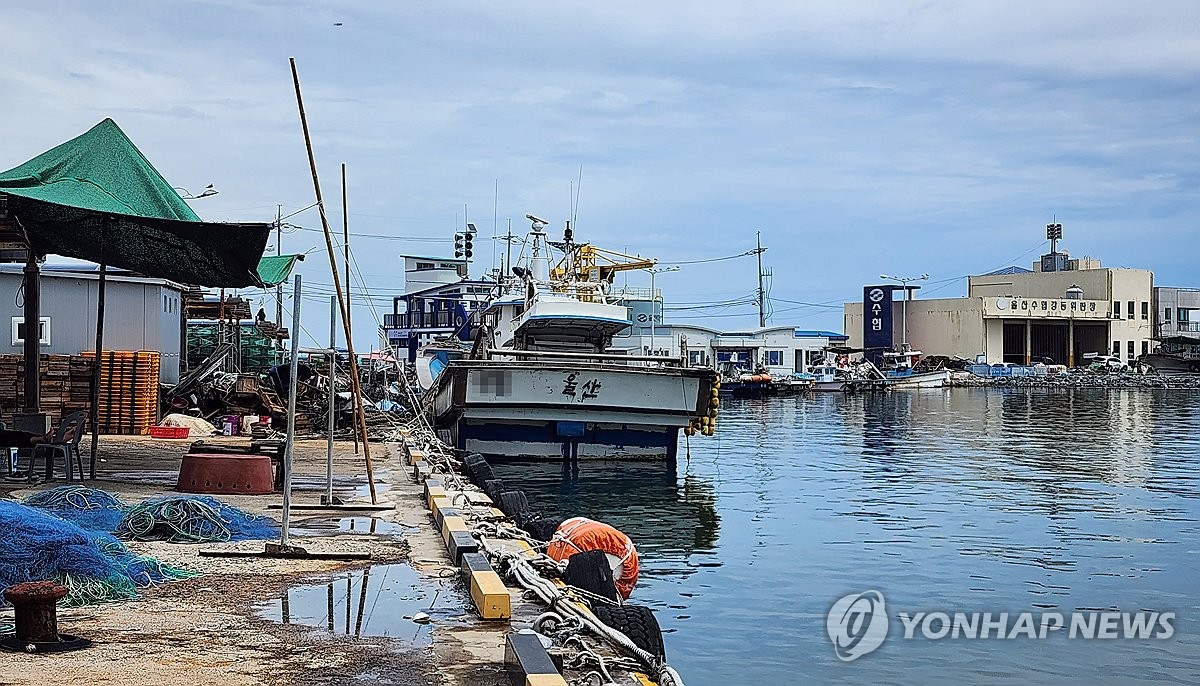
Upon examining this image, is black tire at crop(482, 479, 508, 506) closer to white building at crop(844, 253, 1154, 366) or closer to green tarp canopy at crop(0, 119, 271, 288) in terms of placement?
green tarp canopy at crop(0, 119, 271, 288)

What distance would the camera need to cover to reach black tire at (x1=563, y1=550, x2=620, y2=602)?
820cm

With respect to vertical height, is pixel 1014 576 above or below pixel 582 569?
below

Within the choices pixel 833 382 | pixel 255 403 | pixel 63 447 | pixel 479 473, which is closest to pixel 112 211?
pixel 63 447

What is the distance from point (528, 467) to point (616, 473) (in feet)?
5.51

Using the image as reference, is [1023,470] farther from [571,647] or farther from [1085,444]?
[571,647]

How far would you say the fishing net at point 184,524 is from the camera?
394 inches

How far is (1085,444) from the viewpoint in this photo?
34.7 metres

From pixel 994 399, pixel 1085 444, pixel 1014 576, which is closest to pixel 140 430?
pixel 1014 576

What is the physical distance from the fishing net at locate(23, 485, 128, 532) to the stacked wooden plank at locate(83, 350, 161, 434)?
39.4 feet

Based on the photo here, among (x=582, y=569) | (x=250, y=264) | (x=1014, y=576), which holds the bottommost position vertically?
(x=1014, y=576)

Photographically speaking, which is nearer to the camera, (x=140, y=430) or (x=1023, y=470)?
(x=140, y=430)

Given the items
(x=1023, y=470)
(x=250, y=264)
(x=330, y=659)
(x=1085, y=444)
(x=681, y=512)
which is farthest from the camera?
(x=1085, y=444)

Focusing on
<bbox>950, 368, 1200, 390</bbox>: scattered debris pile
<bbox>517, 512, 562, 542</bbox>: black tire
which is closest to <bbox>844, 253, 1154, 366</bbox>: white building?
<bbox>950, 368, 1200, 390</bbox>: scattered debris pile

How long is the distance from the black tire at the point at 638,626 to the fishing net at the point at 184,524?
159 inches
